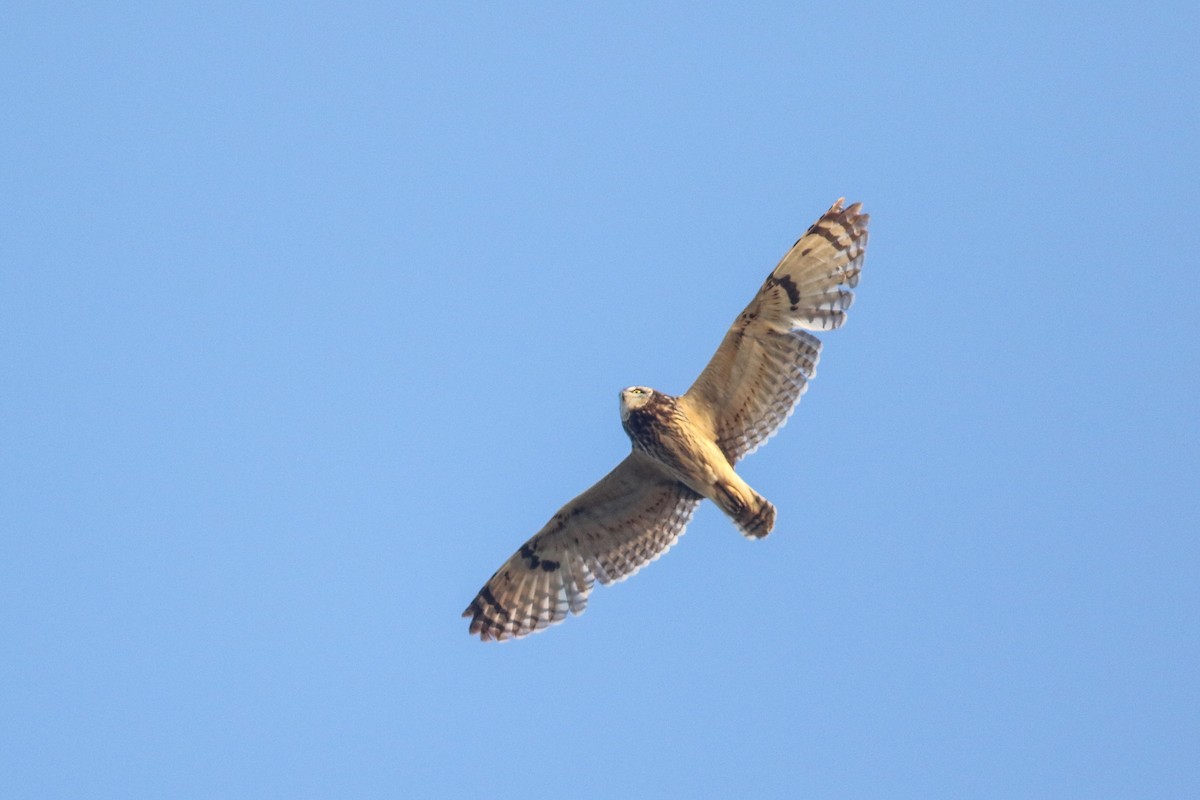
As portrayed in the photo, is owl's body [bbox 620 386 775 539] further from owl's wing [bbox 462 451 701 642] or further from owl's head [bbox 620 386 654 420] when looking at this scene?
owl's wing [bbox 462 451 701 642]

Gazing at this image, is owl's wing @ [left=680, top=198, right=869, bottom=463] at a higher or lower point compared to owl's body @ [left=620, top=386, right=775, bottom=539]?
higher

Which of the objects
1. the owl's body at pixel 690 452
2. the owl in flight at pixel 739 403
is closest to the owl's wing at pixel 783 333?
the owl in flight at pixel 739 403

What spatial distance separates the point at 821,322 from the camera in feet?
51.4

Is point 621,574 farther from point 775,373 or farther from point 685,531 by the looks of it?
point 775,373

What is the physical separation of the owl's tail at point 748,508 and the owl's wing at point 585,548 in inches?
35.7

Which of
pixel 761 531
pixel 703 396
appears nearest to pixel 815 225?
pixel 703 396

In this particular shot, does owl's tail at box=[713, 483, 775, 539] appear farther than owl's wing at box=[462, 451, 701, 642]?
No

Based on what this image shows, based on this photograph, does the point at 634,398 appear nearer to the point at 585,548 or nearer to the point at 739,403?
the point at 739,403

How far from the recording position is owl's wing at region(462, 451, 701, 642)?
16.7 metres

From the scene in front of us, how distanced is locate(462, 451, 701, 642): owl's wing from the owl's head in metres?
0.59

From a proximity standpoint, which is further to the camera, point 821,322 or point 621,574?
point 621,574

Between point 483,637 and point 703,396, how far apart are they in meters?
3.64

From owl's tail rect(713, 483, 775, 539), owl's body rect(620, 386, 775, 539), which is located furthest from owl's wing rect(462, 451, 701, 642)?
owl's tail rect(713, 483, 775, 539)

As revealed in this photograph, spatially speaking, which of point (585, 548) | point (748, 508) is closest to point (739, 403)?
point (748, 508)
